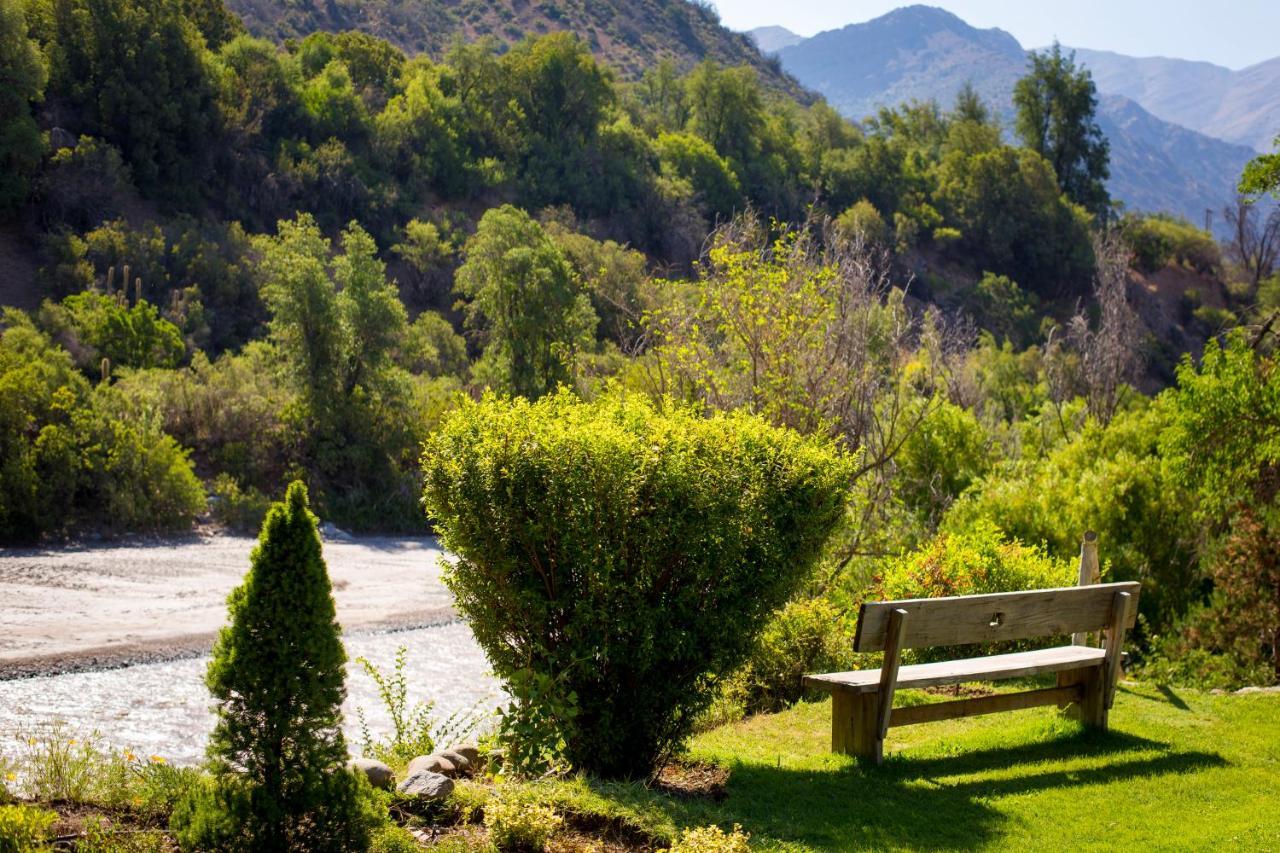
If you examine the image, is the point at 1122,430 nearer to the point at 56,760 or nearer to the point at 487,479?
the point at 487,479

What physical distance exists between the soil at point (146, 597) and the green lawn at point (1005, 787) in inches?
292

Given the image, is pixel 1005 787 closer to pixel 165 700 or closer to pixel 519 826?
pixel 519 826

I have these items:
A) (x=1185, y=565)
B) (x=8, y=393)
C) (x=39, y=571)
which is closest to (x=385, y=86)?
(x=8, y=393)

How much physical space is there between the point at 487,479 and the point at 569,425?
0.64 metres

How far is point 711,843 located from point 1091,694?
4.19 metres

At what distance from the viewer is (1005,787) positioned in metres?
6.78

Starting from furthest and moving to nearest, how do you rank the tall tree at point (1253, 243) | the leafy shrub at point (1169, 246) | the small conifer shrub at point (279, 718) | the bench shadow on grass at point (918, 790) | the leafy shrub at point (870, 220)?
the leafy shrub at point (1169, 246) < the tall tree at point (1253, 243) < the leafy shrub at point (870, 220) < the bench shadow on grass at point (918, 790) < the small conifer shrub at point (279, 718)

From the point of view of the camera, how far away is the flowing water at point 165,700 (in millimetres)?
10969

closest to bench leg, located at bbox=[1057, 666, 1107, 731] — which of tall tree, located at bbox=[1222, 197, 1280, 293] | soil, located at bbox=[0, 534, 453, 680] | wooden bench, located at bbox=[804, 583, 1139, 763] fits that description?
wooden bench, located at bbox=[804, 583, 1139, 763]

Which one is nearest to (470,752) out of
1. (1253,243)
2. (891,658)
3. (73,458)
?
(891,658)

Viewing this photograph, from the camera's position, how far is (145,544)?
801 inches

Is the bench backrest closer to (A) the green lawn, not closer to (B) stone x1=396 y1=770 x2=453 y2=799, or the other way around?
(A) the green lawn

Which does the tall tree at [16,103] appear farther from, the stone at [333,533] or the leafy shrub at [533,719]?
the leafy shrub at [533,719]

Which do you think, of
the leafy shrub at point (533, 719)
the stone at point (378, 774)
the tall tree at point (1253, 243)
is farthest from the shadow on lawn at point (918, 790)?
the tall tree at point (1253, 243)
